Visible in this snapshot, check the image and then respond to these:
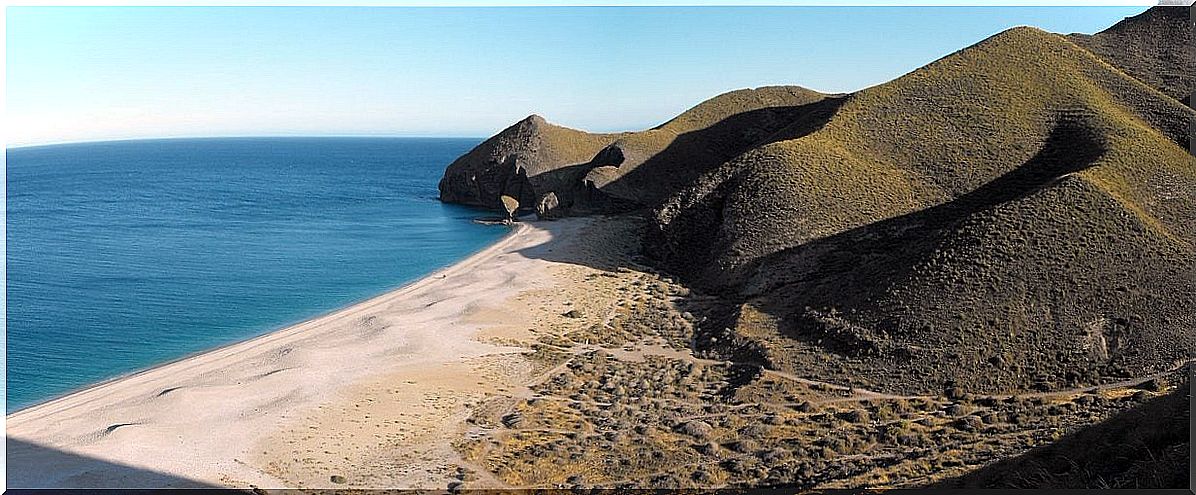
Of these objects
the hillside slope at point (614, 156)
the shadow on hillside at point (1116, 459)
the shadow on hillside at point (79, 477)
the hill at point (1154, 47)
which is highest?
the hill at point (1154, 47)

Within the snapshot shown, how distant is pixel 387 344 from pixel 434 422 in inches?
352

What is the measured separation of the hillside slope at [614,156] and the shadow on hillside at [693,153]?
82mm

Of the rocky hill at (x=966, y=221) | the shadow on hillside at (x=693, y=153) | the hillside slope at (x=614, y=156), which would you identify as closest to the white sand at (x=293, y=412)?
the rocky hill at (x=966, y=221)

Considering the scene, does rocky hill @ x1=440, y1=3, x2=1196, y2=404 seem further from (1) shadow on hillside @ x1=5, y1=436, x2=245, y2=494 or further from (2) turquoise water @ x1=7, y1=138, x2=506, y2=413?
(1) shadow on hillside @ x1=5, y1=436, x2=245, y2=494

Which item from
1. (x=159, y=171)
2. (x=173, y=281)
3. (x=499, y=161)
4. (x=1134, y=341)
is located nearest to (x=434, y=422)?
(x=1134, y=341)

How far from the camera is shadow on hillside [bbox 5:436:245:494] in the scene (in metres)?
19.8

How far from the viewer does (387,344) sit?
3266 cm

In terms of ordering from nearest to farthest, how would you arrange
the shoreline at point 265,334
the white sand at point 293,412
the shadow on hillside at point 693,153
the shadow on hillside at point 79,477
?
the shadow on hillside at point 79,477 → the white sand at point 293,412 → the shoreline at point 265,334 → the shadow on hillside at point 693,153

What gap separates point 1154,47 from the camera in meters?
57.7

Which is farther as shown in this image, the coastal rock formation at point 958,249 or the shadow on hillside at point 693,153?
the shadow on hillside at point 693,153

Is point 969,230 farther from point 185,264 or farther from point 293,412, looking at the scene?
point 185,264

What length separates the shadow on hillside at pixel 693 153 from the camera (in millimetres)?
65188

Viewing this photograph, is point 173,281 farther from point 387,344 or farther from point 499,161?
point 499,161

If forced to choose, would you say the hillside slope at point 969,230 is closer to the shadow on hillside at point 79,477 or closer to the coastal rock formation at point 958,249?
the coastal rock formation at point 958,249
